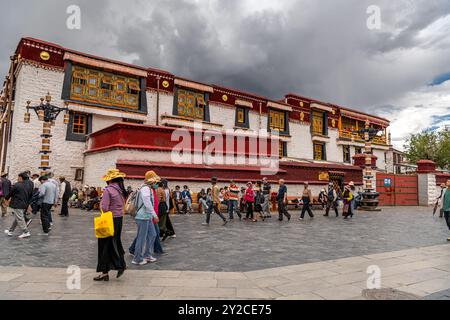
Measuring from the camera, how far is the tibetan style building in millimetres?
17000

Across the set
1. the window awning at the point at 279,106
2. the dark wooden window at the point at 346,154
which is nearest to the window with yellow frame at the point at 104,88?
the window awning at the point at 279,106

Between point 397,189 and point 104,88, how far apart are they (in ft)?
84.2

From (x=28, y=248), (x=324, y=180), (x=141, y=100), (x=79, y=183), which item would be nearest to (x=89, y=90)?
(x=141, y=100)

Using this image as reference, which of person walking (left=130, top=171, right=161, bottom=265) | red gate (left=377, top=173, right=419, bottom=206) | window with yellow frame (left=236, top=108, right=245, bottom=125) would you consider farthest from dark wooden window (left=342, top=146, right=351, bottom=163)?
person walking (left=130, top=171, right=161, bottom=265)

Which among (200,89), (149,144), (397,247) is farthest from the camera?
(200,89)

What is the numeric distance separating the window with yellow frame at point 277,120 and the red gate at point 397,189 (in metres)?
10.2

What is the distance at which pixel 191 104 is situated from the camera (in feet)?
85.8

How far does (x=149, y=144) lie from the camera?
1695 centimetres

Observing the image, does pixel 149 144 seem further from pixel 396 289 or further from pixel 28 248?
pixel 396 289

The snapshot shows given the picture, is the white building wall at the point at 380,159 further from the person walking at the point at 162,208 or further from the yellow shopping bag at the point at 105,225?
the yellow shopping bag at the point at 105,225

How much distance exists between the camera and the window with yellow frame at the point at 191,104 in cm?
2562

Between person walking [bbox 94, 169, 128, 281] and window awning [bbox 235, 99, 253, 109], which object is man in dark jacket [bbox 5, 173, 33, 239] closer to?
person walking [bbox 94, 169, 128, 281]
